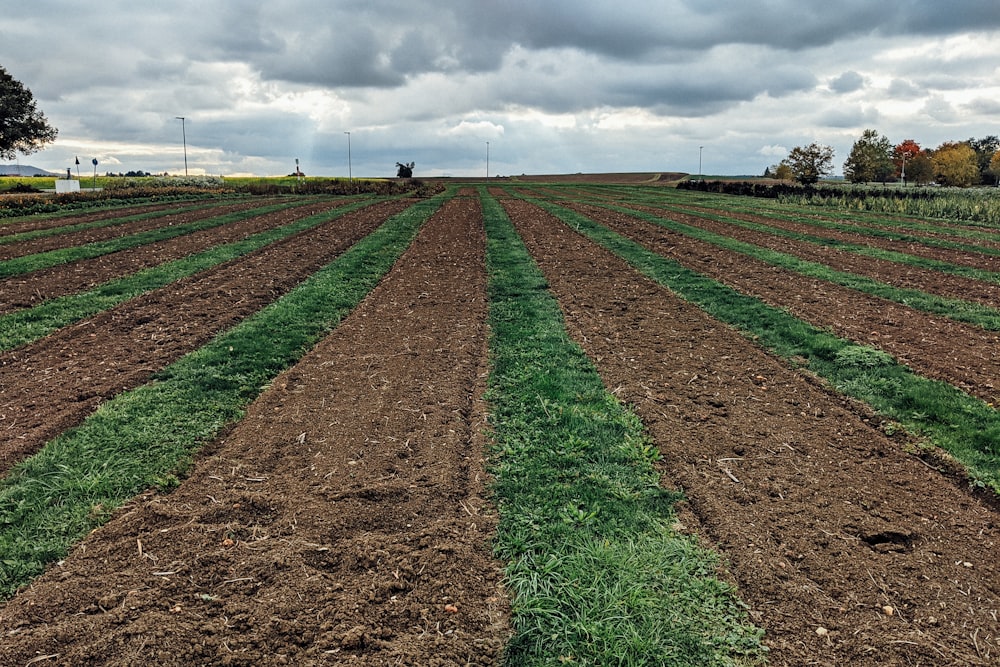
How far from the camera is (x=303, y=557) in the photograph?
11.5 ft

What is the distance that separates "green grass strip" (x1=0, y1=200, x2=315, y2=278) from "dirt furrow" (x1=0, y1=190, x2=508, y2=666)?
11.1m

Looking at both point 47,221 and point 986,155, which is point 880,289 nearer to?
point 47,221

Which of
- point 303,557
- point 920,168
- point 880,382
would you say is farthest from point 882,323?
point 920,168

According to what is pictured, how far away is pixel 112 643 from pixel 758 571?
3.51m

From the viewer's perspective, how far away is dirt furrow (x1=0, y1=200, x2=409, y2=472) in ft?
18.2

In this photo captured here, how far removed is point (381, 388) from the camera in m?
6.20

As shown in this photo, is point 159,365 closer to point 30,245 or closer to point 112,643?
point 112,643

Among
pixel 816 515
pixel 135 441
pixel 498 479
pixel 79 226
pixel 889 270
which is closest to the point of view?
pixel 816 515

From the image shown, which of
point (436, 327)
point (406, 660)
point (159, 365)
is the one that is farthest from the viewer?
point (436, 327)

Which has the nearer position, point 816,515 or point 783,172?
point 816,515

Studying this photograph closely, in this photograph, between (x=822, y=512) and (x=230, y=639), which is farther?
Result: (x=822, y=512)

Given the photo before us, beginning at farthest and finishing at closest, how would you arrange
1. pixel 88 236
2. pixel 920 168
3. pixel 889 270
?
1. pixel 920 168
2. pixel 88 236
3. pixel 889 270

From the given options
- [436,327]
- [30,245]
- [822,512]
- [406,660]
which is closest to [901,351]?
[822,512]

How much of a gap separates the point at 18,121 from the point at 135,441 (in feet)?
205
